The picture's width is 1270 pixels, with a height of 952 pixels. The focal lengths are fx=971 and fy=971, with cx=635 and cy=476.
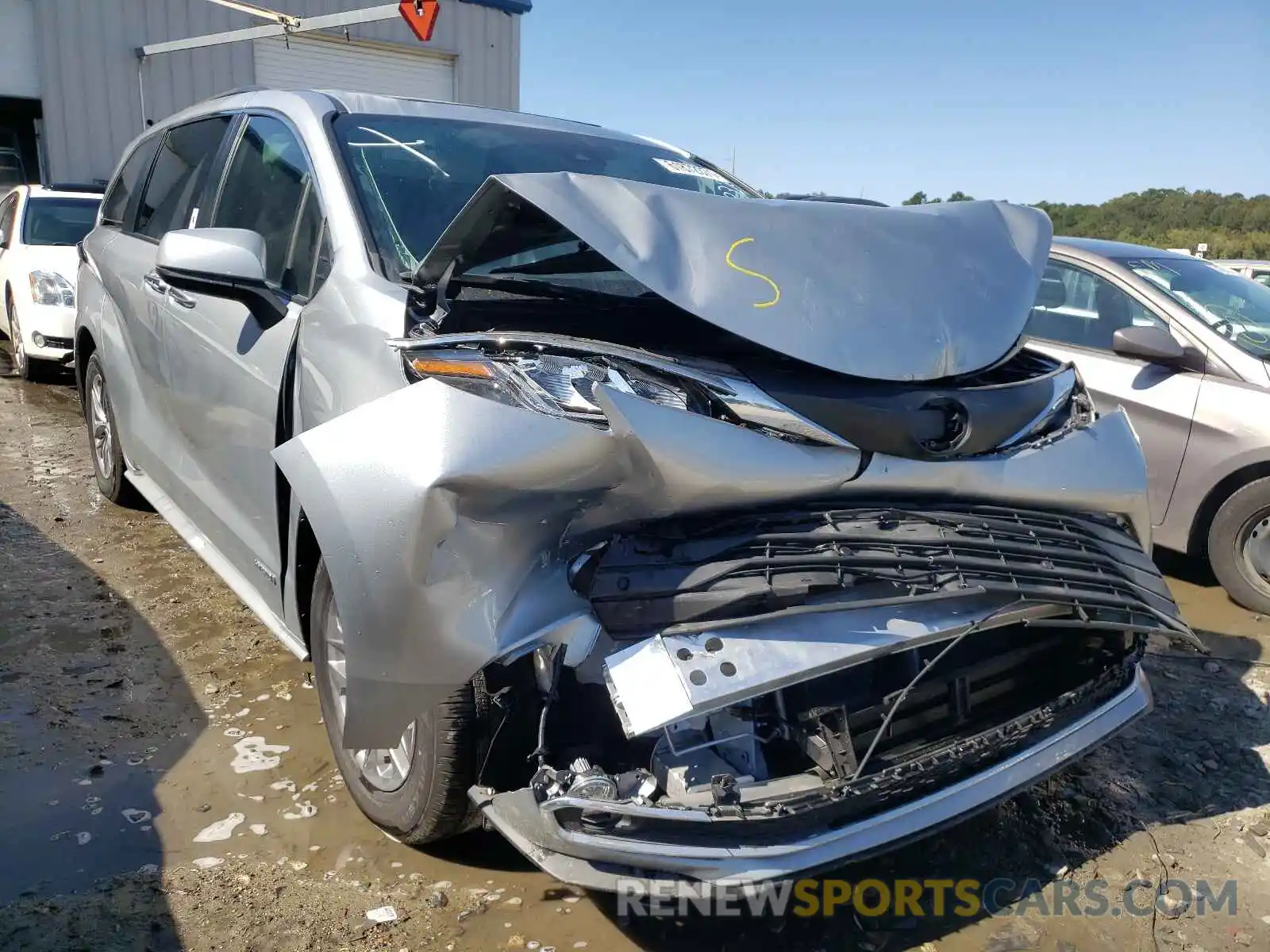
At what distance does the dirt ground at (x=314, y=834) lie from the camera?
88.3 inches

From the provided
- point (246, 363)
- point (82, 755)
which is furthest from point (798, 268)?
point (82, 755)

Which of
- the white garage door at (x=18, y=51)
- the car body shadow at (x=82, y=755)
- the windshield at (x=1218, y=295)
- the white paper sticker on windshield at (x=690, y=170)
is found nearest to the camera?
the car body shadow at (x=82, y=755)

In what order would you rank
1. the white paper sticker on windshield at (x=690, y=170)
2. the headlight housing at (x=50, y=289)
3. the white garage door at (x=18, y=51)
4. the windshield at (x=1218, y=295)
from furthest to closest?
the white garage door at (x=18, y=51)
the headlight housing at (x=50, y=289)
the windshield at (x=1218, y=295)
the white paper sticker on windshield at (x=690, y=170)

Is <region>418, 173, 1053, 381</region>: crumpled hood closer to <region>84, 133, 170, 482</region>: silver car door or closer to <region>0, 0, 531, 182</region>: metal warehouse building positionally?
<region>84, 133, 170, 482</region>: silver car door

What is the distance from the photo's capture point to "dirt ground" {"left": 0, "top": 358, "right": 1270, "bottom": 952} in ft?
7.36

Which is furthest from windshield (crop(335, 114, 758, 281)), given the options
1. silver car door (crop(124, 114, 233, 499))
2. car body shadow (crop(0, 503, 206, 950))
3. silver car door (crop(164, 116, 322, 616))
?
car body shadow (crop(0, 503, 206, 950))

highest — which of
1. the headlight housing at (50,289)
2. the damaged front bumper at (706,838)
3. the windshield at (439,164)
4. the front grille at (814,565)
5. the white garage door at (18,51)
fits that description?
the white garage door at (18,51)

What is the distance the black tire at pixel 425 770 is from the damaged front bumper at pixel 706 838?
Result: 80 millimetres

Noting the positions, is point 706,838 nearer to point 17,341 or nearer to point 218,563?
A: point 218,563

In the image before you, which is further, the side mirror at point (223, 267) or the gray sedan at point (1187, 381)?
the gray sedan at point (1187, 381)

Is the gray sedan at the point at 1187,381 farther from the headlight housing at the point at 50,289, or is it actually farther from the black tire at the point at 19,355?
the black tire at the point at 19,355

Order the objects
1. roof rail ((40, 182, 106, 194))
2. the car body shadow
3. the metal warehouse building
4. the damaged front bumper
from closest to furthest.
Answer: the damaged front bumper
the car body shadow
roof rail ((40, 182, 106, 194))
the metal warehouse building

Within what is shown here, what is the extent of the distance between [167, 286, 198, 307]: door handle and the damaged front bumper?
2127mm

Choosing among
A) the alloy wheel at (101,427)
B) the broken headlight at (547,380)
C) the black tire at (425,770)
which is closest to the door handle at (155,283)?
the alloy wheel at (101,427)
